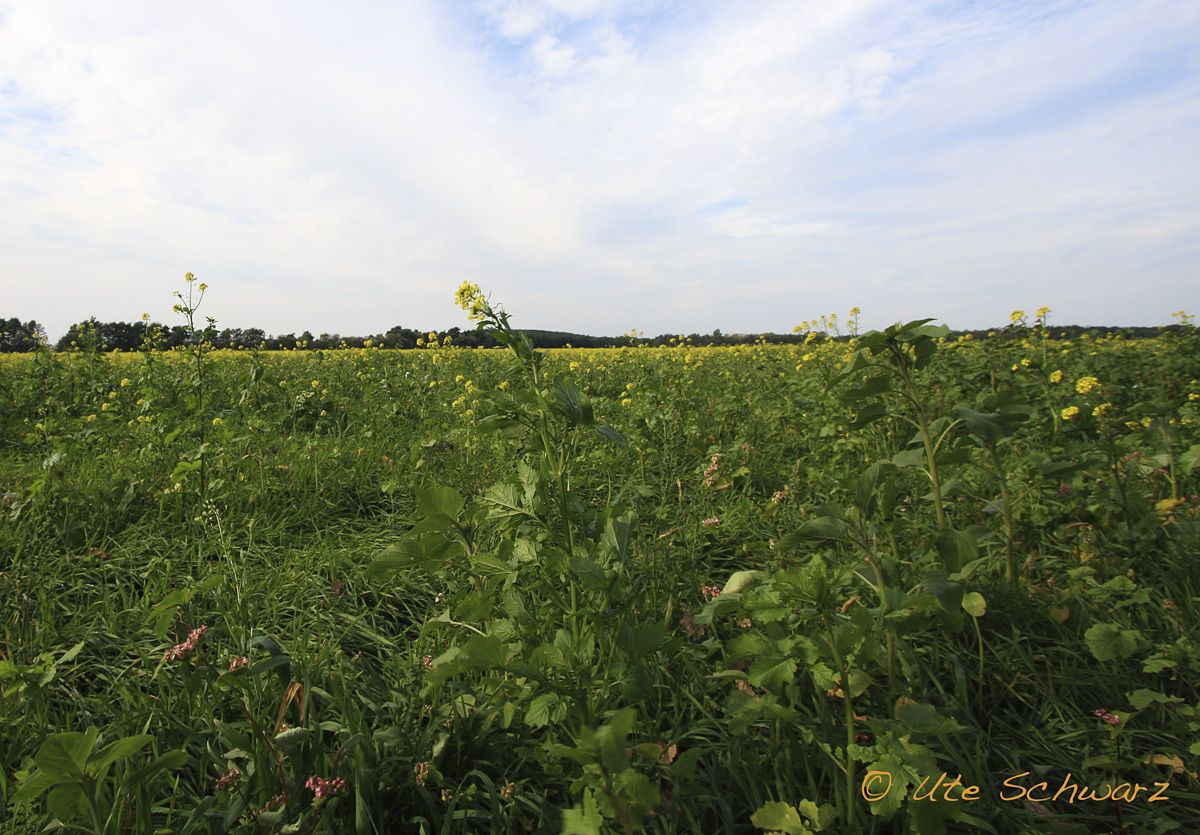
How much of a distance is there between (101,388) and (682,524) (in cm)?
641

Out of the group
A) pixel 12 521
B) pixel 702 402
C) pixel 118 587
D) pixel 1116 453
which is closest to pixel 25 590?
pixel 118 587

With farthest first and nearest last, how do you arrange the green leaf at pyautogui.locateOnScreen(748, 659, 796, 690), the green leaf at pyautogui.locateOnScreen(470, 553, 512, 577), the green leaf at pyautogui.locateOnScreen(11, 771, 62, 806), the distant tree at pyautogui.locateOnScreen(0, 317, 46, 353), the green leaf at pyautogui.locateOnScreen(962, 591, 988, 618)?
the distant tree at pyautogui.locateOnScreen(0, 317, 46, 353), the green leaf at pyautogui.locateOnScreen(962, 591, 988, 618), the green leaf at pyautogui.locateOnScreen(470, 553, 512, 577), the green leaf at pyautogui.locateOnScreen(748, 659, 796, 690), the green leaf at pyautogui.locateOnScreen(11, 771, 62, 806)

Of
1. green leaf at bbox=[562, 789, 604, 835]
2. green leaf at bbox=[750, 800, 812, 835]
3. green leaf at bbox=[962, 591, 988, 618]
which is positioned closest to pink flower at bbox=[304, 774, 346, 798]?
green leaf at bbox=[562, 789, 604, 835]

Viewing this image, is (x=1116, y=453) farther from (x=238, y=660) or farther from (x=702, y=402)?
(x=702, y=402)

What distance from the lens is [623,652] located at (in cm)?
131

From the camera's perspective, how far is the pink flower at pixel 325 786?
124cm

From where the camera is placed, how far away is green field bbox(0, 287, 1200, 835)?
124 cm

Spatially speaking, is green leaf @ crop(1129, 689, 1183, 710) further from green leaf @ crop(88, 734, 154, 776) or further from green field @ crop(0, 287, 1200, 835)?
green leaf @ crop(88, 734, 154, 776)

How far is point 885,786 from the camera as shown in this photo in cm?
120

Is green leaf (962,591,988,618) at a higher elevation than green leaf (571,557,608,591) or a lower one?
lower

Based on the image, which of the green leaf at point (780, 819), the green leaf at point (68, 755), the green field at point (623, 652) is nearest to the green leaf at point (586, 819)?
the green field at point (623, 652)

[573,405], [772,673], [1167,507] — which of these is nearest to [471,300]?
[573,405]

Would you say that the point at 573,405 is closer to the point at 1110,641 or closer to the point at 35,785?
the point at 35,785

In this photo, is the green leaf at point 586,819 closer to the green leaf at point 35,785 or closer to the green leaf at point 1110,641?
the green leaf at point 35,785
